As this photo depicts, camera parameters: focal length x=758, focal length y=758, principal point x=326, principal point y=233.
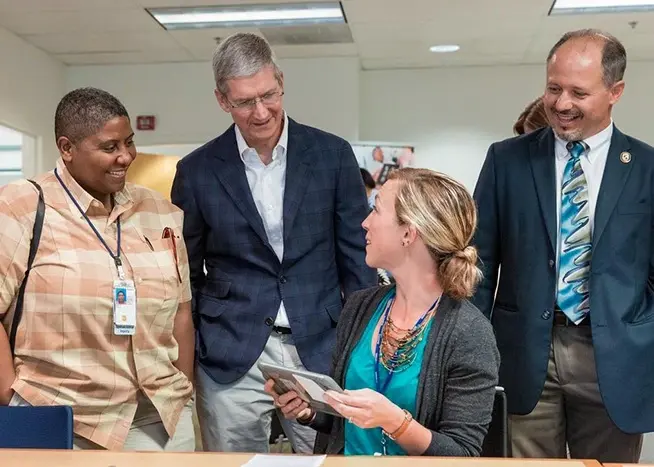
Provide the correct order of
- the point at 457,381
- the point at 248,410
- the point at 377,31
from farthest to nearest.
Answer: the point at 377,31, the point at 248,410, the point at 457,381

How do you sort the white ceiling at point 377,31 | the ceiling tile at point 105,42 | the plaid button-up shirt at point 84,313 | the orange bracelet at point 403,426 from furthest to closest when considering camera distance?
the ceiling tile at point 105,42, the white ceiling at point 377,31, the plaid button-up shirt at point 84,313, the orange bracelet at point 403,426

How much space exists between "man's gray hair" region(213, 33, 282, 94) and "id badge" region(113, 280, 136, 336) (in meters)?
0.64

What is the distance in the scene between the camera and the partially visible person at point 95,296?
2.02m

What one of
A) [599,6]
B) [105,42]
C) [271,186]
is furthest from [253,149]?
[105,42]

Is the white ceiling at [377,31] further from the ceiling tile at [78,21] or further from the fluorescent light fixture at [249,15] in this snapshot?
the fluorescent light fixture at [249,15]

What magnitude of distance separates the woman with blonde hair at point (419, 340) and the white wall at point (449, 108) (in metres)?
6.15

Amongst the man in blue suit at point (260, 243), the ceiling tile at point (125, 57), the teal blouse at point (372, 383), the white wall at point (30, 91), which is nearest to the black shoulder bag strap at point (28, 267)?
the man in blue suit at point (260, 243)

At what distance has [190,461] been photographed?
1.57m

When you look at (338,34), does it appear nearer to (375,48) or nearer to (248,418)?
(375,48)

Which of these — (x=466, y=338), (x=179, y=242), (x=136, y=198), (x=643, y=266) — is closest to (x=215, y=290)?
(x=179, y=242)

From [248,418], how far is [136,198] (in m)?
0.74

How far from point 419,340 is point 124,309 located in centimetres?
81

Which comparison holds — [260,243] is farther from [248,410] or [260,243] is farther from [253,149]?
[248,410]

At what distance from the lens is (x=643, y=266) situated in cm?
207
